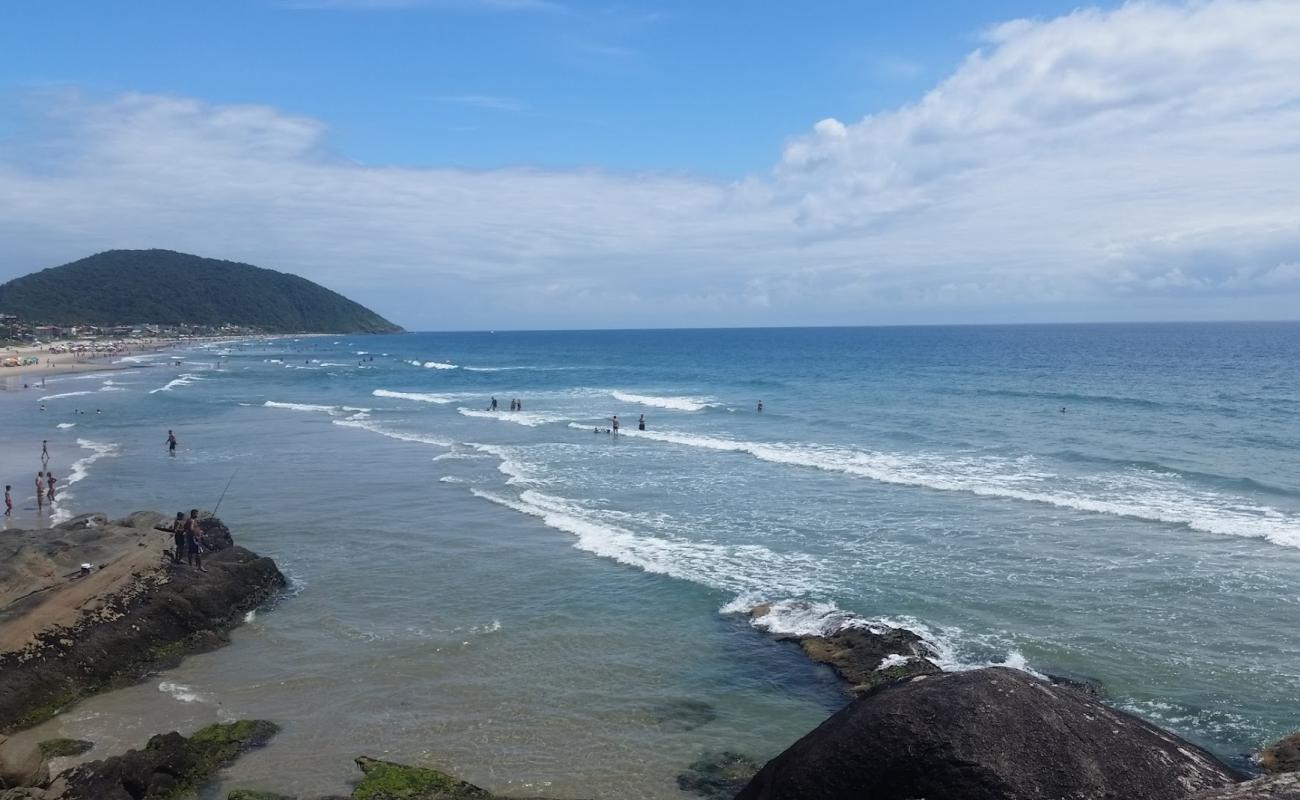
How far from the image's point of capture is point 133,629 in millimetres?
15945

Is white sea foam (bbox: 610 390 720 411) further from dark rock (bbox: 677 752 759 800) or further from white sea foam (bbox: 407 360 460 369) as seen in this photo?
white sea foam (bbox: 407 360 460 369)

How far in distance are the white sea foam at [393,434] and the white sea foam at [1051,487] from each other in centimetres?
1276

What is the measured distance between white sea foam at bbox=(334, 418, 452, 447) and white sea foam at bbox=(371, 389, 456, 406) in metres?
12.9

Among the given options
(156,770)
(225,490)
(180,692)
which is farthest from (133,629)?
(225,490)

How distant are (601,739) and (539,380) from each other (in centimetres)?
7656

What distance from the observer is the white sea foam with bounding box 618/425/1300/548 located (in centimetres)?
2453

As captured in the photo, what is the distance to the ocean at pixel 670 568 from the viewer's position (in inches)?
520

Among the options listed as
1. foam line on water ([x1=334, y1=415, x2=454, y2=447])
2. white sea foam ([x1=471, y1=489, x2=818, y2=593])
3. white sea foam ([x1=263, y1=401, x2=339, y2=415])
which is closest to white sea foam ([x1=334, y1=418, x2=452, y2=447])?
foam line on water ([x1=334, y1=415, x2=454, y2=447])

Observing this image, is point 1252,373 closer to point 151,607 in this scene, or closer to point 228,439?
point 228,439

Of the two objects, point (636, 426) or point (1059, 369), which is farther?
point (1059, 369)

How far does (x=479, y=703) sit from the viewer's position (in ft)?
45.3

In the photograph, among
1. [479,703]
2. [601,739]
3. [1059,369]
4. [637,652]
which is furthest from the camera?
[1059,369]

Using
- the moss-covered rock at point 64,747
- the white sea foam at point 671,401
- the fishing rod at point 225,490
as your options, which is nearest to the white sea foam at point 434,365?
the white sea foam at point 671,401

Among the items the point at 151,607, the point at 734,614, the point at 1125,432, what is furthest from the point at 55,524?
the point at 1125,432
